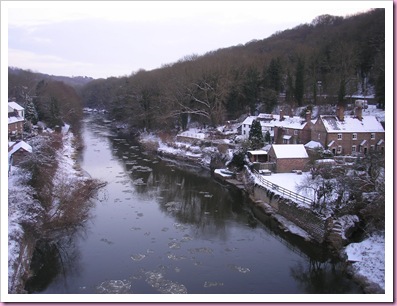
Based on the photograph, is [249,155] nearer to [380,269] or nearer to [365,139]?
[365,139]

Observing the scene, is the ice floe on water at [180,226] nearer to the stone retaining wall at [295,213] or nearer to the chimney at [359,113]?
the stone retaining wall at [295,213]

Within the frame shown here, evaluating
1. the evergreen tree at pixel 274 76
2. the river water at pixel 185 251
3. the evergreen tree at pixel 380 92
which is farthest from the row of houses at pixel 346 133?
the evergreen tree at pixel 274 76

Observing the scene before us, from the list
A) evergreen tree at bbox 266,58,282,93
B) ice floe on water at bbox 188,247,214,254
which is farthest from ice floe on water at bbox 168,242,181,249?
evergreen tree at bbox 266,58,282,93

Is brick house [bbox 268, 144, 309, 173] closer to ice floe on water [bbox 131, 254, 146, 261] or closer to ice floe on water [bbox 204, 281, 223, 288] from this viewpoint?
ice floe on water [bbox 131, 254, 146, 261]

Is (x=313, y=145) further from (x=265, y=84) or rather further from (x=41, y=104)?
(x=41, y=104)

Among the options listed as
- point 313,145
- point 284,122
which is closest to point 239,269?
point 313,145

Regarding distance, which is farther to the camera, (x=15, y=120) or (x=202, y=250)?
(x=15, y=120)
